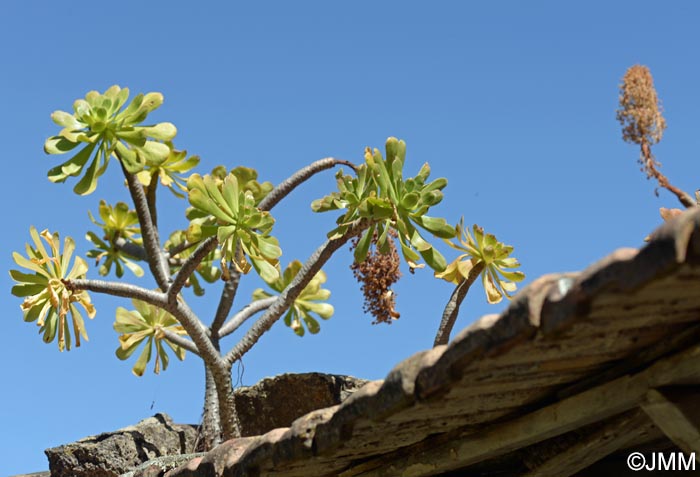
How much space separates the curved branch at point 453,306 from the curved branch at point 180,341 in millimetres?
1559

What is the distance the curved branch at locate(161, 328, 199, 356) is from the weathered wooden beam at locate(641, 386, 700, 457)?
381 cm

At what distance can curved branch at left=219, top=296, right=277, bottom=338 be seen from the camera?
5949 millimetres

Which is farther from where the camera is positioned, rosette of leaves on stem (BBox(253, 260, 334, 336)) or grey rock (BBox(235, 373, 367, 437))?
rosette of leaves on stem (BBox(253, 260, 334, 336))

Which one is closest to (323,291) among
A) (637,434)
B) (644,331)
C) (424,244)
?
(424,244)

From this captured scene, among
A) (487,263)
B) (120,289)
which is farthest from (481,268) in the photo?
(120,289)

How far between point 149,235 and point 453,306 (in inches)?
74.8

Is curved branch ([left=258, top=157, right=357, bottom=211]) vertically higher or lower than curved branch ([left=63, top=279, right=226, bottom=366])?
higher

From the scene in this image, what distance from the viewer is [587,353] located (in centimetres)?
230

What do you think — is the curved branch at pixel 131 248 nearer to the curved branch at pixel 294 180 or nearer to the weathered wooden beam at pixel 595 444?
the curved branch at pixel 294 180

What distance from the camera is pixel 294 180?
18.5 feet

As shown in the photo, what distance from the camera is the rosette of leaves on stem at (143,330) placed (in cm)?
603

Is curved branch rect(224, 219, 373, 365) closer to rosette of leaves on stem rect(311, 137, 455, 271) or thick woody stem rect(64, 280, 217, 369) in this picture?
thick woody stem rect(64, 280, 217, 369)

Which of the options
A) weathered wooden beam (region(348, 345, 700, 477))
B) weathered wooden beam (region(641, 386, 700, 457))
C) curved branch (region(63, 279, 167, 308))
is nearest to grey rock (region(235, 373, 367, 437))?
curved branch (region(63, 279, 167, 308))

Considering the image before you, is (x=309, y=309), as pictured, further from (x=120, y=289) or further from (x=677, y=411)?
(x=677, y=411)
